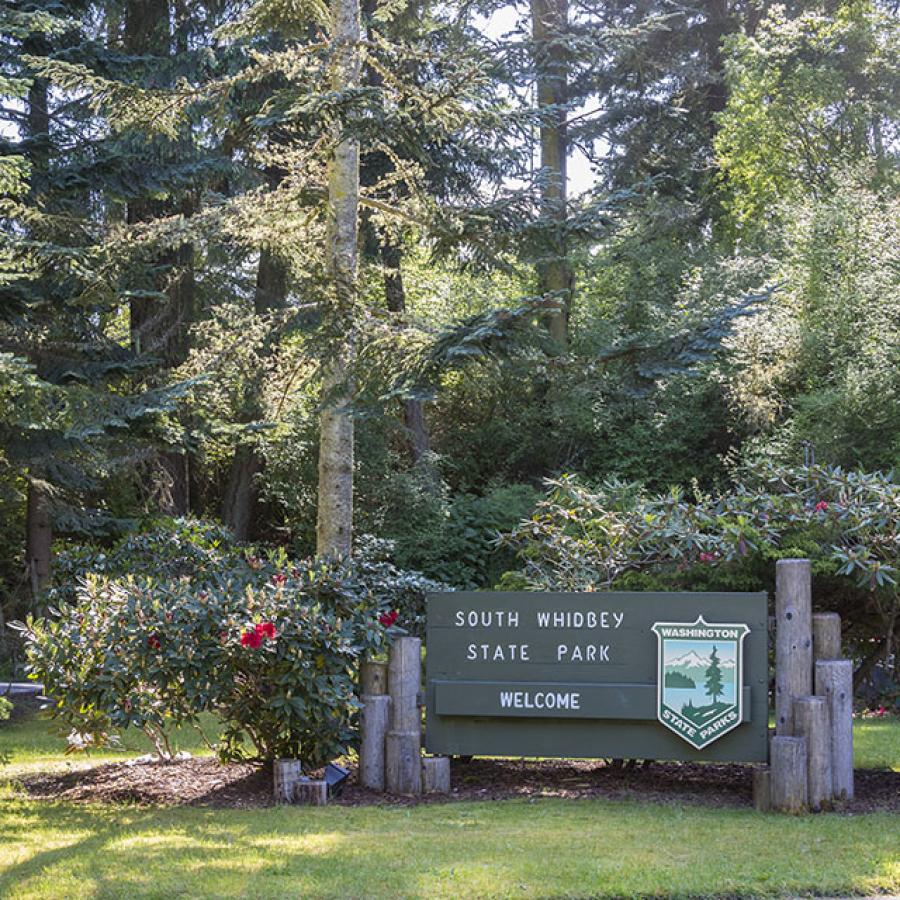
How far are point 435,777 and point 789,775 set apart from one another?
7.59 feet

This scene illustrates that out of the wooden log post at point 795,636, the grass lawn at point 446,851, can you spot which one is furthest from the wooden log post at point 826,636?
the grass lawn at point 446,851

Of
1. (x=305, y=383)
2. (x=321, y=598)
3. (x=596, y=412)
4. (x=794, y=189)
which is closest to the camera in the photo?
(x=321, y=598)

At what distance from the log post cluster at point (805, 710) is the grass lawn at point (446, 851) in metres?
0.27

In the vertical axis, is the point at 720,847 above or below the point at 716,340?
below

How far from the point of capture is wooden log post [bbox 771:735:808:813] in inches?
292

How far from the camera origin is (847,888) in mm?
5586

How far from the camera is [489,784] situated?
849 centimetres

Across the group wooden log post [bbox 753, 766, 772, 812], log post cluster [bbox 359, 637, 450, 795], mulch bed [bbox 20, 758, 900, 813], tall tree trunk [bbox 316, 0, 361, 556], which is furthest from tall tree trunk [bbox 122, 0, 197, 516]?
wooden log post [bbox 753, 766, 772, 812]

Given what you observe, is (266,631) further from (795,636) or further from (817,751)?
(817,751)

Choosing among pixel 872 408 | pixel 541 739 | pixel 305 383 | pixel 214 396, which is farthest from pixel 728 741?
pixel 872 408

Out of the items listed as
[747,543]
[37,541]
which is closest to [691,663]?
[747,543]

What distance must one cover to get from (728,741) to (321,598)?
2.94m

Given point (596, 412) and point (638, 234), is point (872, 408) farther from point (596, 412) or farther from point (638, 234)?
point (638, 234)

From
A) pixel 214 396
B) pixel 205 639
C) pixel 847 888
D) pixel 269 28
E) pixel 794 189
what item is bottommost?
pixel 847 888
